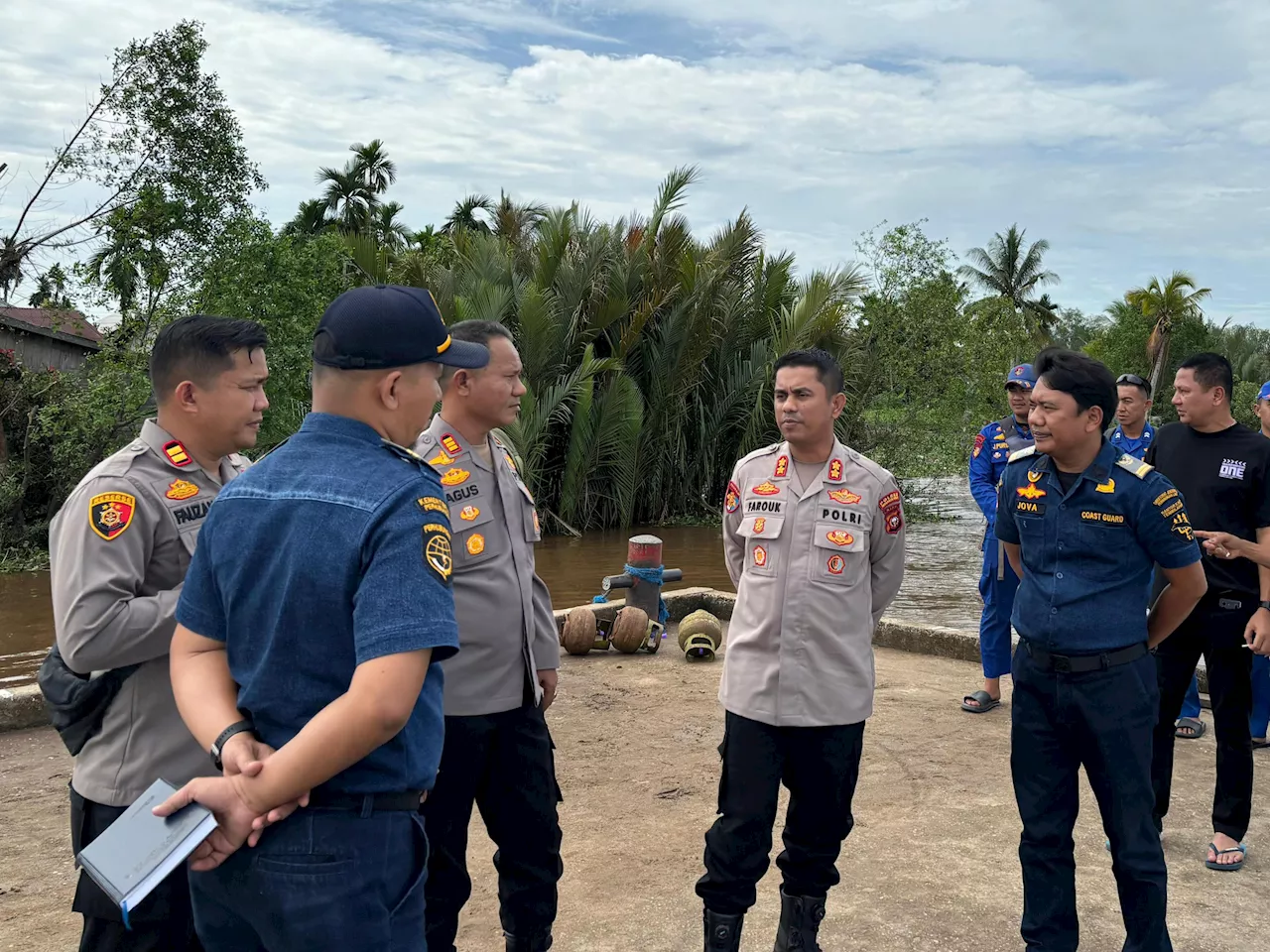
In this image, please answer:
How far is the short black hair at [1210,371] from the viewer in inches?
177

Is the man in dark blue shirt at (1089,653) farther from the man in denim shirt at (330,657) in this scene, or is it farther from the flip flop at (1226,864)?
the man in denim shirt at (330,657)

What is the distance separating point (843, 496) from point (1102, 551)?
873mm

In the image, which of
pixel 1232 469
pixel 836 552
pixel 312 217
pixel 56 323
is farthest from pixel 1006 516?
pixel 312 217

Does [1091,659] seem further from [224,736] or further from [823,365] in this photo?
[224,736]

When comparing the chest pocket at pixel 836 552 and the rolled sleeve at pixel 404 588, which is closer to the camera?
the rolled sleeve at pixel 404 588

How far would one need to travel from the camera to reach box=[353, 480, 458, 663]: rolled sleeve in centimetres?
175

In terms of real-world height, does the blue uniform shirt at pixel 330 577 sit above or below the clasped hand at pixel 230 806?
above

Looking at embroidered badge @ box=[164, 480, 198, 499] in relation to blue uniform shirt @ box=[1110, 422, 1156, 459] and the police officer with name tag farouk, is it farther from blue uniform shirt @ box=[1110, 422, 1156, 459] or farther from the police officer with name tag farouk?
blue uniform shirt @ box=[1110, 422, 1156, 459]

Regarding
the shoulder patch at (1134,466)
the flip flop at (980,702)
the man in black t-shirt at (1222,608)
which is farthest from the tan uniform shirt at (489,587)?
the flip flop at (980,702)

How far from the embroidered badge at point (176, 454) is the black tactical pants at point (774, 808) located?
197 cm

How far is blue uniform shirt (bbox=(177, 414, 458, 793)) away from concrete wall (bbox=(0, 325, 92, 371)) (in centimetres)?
2366

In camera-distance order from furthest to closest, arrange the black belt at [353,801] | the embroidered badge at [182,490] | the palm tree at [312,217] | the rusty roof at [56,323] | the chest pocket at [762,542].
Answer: the palm tree at [312,217], the rusty roof at [56,323], the chest pocket at [762,542], the embroidered badge at [182,490], the black belt at [353,801]

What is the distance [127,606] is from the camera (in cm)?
A: 248

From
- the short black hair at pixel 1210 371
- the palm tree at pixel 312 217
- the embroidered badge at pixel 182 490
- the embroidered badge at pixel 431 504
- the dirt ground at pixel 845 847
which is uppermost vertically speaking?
the palm tree at pixel 312 217
